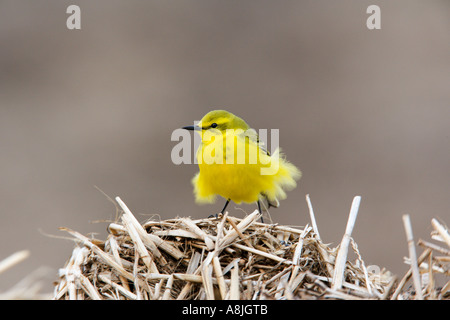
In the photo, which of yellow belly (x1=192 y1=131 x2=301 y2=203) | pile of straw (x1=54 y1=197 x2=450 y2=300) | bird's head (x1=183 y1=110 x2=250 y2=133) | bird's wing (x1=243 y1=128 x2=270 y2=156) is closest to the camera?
pile of straw (x1=54 y1=197 x2=450 y2=300)

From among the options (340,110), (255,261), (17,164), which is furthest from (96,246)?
(340,110)

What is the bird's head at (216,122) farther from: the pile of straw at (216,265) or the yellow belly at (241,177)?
the pile of straw at (216,265)

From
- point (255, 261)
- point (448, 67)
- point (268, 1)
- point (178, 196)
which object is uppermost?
point (268, 1)

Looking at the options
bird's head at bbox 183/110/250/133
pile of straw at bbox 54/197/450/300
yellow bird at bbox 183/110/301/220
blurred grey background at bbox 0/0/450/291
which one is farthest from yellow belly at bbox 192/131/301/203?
blurred grey background at bbox 0/0/450/291

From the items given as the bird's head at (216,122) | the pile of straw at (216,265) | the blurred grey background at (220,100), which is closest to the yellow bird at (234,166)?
the bird's head at (216,122)

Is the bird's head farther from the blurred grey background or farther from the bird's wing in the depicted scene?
the blurred grey background
